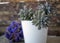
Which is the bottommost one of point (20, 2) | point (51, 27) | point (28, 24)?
point (51, 27)

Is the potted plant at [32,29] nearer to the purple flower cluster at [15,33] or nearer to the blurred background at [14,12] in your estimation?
the purple flower cluster at [15,33]

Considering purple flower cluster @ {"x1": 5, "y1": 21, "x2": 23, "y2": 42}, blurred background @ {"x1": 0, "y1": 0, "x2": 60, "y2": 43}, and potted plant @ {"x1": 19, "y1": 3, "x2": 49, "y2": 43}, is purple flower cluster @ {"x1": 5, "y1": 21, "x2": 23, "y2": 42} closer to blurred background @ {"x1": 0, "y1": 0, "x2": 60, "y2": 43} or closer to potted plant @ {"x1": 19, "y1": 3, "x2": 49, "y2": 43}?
potted plant @ {"x1": 19, "y1": 3, "x2": 49, "y2": 43}

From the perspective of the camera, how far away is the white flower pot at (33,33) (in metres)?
0.67

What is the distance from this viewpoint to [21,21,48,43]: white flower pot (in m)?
0.67

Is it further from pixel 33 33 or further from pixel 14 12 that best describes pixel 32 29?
pixel 14 12

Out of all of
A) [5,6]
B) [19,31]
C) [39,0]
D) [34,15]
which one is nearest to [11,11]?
[5,6]

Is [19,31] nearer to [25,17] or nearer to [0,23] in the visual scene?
[25,17]

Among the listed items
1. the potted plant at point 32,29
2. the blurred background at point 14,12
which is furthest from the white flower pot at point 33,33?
the blurred background at point 14,12

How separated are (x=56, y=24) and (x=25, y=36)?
2.54 feet

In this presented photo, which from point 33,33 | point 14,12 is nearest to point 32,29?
point 33,33

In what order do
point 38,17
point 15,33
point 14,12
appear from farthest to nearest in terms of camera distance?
point 14,12
point 15,33
point 38,17

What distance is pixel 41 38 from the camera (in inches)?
26.8

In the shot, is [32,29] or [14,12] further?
[14,12]

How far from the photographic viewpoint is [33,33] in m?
0.67
